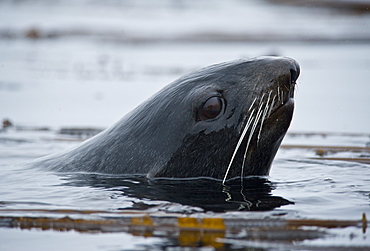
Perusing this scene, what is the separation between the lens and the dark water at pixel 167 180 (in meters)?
4.27

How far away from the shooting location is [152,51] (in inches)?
777

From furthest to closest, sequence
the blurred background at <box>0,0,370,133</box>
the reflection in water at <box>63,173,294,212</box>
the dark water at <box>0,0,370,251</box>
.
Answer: the blurred background at <box>0,0,370,133</box>
the reflection in water at <box>63,173,294,212</box>
the dark water at <box>0,0,370,251</box>

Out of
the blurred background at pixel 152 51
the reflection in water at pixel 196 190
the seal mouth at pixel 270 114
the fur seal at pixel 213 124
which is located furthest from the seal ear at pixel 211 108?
the blurred background at pixel 152 51

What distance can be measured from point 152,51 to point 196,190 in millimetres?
14686

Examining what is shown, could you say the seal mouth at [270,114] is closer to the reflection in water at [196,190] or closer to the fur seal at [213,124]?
the fur seal at [213,124]

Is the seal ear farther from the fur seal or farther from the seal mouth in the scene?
the seal mouth

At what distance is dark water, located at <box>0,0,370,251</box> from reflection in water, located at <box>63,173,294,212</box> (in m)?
0.01

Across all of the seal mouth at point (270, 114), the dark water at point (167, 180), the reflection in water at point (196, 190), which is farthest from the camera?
the seal mouth at point (270, 114)

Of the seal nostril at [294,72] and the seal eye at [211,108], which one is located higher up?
the seal nostril at [294,72]

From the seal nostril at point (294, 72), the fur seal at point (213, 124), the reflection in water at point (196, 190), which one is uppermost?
the seal nostril at point (294, 72)

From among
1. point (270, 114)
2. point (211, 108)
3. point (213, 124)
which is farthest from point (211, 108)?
point (270, 114)

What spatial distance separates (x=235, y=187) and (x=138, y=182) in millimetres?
721

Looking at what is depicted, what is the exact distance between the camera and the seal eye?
5277mm

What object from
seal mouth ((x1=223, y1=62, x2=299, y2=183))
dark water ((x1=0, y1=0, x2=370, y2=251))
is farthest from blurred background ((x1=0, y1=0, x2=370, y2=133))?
seal mouth ((x1=223, y1=62, x2=299, y2=183))
